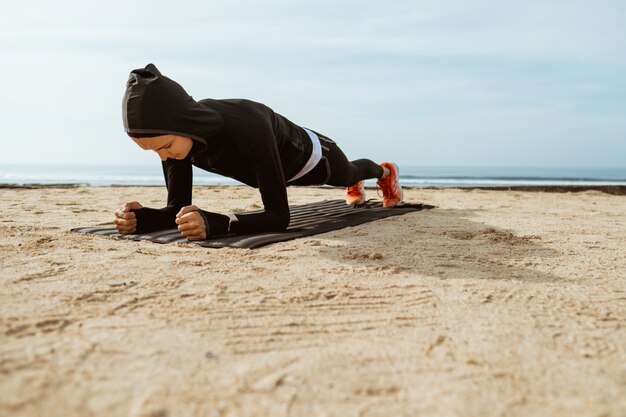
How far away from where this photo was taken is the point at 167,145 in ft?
7.68

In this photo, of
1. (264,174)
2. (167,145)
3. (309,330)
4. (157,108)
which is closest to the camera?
(309,330)

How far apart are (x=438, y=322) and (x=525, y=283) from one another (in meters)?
0.59

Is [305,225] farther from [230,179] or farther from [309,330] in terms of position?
[230,179]

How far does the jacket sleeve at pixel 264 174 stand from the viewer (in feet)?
8.26

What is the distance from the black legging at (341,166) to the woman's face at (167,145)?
118cm

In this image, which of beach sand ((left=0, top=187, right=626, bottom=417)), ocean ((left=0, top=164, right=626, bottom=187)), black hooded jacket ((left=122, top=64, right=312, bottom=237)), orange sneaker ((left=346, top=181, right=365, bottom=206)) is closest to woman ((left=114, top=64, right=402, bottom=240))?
black hooded jacket ((left=122, top=64, right=312, bottom=237))

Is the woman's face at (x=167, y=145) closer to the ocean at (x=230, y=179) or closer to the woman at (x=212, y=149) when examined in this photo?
the woman at (x=212, y=149)

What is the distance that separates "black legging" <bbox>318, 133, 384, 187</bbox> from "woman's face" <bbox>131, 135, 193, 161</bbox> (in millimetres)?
1180

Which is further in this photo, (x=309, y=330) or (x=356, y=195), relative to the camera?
(x=356, y=195)

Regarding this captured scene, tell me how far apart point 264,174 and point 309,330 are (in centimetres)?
142

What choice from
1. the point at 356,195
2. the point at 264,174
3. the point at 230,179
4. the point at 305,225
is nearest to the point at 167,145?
the point at 264,174

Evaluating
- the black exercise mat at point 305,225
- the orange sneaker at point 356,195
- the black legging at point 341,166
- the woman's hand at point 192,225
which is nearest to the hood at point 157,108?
the woman's hand at point 192,225

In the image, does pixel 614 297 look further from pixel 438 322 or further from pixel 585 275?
pixel 438 322

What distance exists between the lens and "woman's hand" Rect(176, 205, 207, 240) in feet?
7.97
